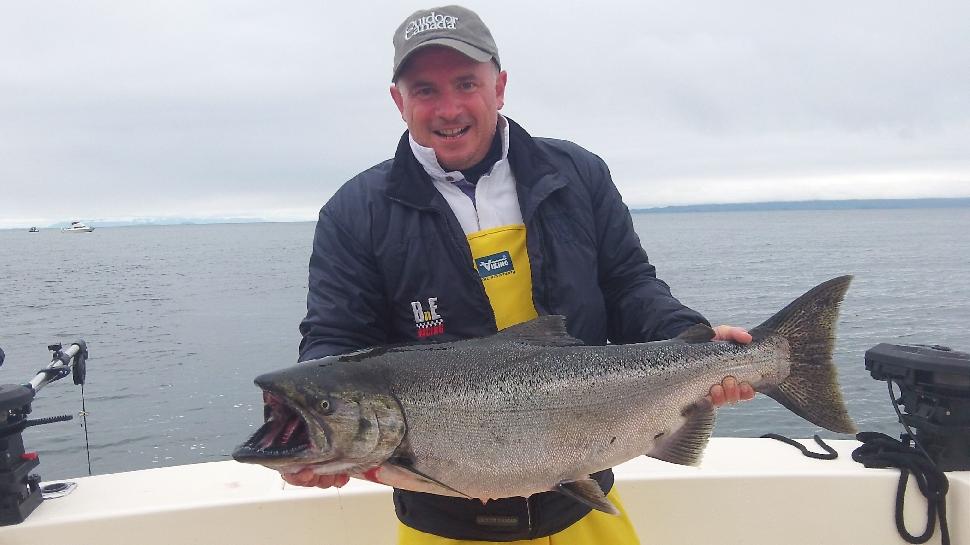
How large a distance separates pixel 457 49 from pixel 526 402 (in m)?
1.59

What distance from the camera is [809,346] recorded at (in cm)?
317

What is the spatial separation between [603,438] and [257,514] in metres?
2.45

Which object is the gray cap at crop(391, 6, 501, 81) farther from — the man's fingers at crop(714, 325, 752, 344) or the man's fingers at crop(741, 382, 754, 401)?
the man's fingers at crop(741, 382, 754, 401)

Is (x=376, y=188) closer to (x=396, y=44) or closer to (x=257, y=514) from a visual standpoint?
(x=396, y=44)

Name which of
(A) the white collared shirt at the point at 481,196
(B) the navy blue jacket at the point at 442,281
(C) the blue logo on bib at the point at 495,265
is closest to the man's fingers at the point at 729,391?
(B) the navy blue jacket at the point at 442,281

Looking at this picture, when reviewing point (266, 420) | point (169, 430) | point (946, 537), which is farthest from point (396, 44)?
point (169, 430)

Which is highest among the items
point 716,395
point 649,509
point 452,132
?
point 452,132

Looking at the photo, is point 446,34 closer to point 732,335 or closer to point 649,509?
point 732,335

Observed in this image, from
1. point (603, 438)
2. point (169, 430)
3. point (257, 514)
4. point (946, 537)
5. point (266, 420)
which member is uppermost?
point (266, 420)

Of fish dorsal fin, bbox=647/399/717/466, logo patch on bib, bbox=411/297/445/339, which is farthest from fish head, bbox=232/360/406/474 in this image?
fish dorsal fin, bbox=647/399/717/466

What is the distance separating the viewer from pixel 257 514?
433 cm

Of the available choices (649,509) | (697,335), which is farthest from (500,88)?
(649,509)

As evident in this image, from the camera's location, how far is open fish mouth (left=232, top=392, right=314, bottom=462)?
8.42 feet

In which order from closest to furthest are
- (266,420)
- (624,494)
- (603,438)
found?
1. (266,420)
2. (603,438)
3. (624,494)
